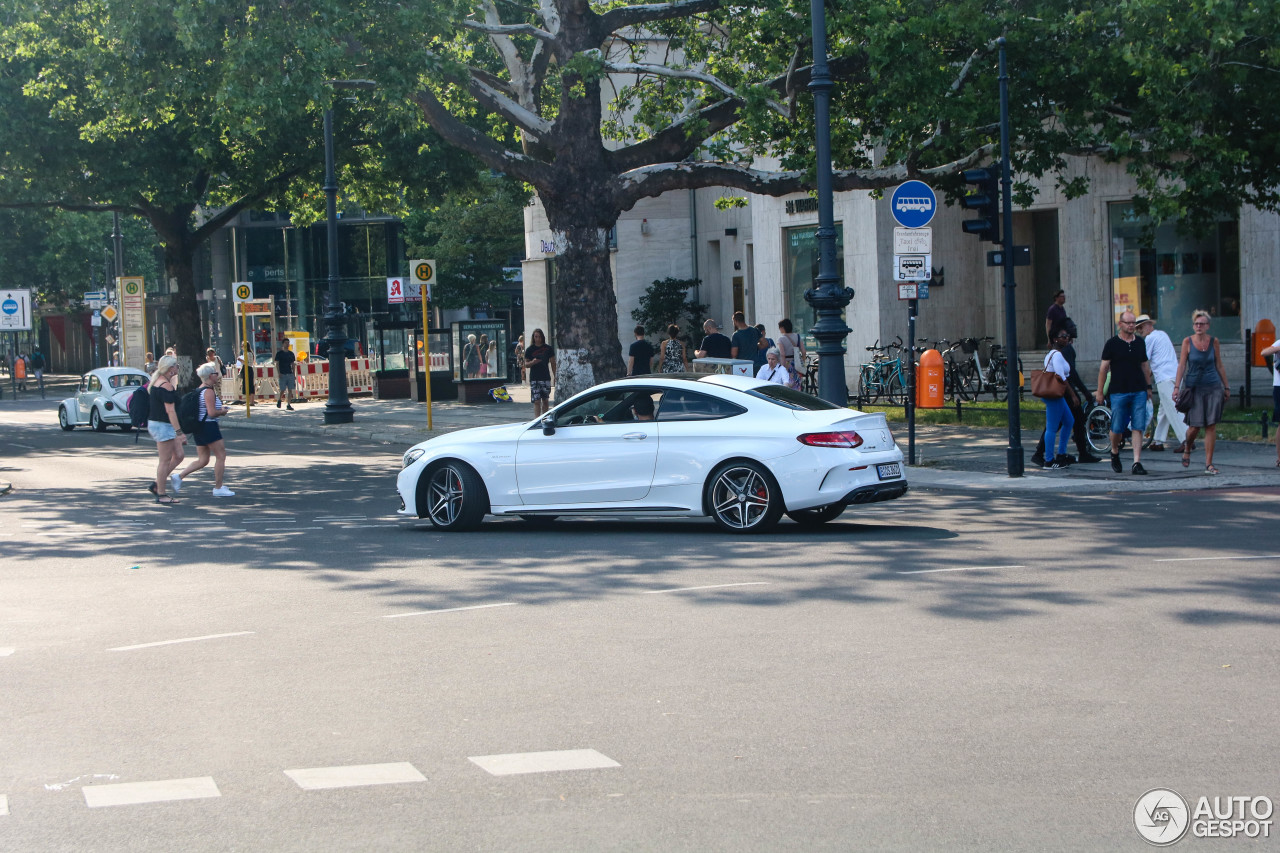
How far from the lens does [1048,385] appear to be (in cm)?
1648

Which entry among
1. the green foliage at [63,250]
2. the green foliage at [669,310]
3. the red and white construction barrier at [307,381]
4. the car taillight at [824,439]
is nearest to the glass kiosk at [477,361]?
the red and white construction barrier at [307,381]

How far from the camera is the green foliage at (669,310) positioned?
1633 inches

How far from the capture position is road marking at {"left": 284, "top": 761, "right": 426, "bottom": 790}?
216 inches

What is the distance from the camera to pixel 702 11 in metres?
22.6

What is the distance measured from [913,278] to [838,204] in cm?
1470

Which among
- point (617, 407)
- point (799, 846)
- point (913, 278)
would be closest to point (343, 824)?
point (799, 846)

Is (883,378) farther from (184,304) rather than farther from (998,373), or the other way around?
(184,304)

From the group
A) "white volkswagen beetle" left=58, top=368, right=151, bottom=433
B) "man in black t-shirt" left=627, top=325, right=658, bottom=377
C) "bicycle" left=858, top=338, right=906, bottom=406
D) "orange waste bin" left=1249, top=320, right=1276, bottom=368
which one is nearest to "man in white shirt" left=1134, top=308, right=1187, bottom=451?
"orange waste bin" left=1249, top=320, right=1276, bottom=368

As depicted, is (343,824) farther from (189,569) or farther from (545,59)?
(545,59)

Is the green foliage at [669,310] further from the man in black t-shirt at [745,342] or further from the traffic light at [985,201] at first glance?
the traffic light at [985,201]

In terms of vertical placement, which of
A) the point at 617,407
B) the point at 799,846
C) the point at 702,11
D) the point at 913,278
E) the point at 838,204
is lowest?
the point at 799,846

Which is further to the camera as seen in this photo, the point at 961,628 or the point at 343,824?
the point at 961,628

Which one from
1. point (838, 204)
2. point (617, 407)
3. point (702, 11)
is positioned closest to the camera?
point (617, 407)

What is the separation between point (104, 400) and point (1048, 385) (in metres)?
23.4
